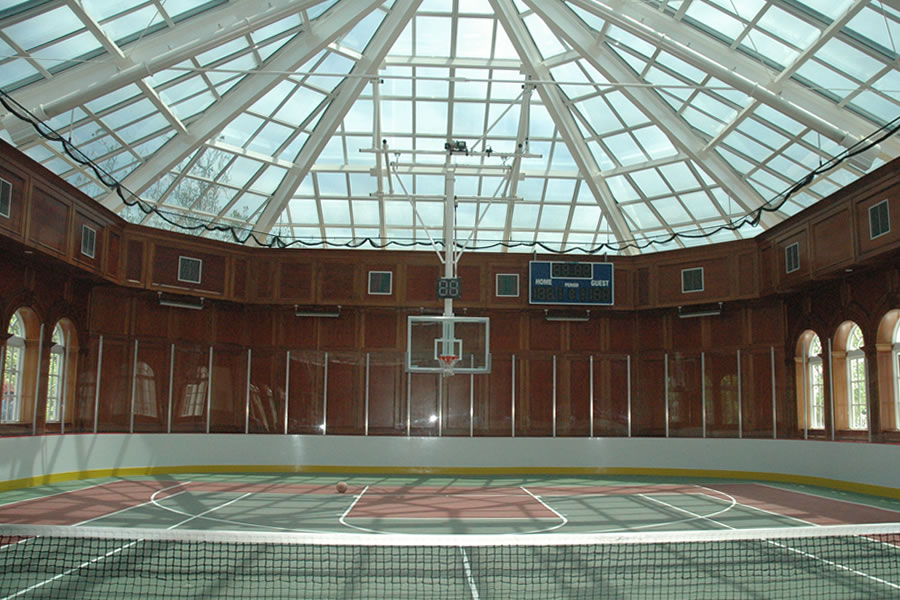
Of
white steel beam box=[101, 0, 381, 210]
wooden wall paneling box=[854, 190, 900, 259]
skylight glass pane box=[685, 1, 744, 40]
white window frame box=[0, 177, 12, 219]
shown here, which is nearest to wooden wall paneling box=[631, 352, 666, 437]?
wooden wall paneling box=[854, 190, 900, 259]

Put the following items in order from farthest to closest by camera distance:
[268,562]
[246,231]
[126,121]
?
[246,231] < [126,121] < [268,562]

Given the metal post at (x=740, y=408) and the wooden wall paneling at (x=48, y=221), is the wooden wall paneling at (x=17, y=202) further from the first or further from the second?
the metal post at (x=740, y=408)

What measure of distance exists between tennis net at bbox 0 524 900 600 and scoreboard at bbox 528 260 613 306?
15.2 meters

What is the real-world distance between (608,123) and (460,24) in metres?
6.03

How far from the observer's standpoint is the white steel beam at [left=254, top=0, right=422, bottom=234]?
75.9ft

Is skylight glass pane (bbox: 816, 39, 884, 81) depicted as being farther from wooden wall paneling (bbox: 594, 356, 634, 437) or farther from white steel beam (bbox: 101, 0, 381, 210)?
wooden wall paneling (bbox: 594, 356, 634, 437)

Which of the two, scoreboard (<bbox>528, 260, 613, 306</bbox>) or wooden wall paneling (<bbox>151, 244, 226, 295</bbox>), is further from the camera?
scoreboard (<bbox>528, 260, 613, 306</bbox>)

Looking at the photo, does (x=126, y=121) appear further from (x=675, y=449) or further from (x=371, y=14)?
(x=675, y=449)

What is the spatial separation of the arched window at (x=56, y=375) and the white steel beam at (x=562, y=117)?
637 inches

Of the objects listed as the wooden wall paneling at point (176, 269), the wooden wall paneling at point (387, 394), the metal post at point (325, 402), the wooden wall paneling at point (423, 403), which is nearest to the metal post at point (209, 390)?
the wooden wall paneling at point (176, 269)

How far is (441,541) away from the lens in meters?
7.82

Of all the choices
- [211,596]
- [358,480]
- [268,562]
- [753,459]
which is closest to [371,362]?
[358,480]

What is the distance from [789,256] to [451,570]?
16464mm

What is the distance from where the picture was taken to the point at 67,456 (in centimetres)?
2069
